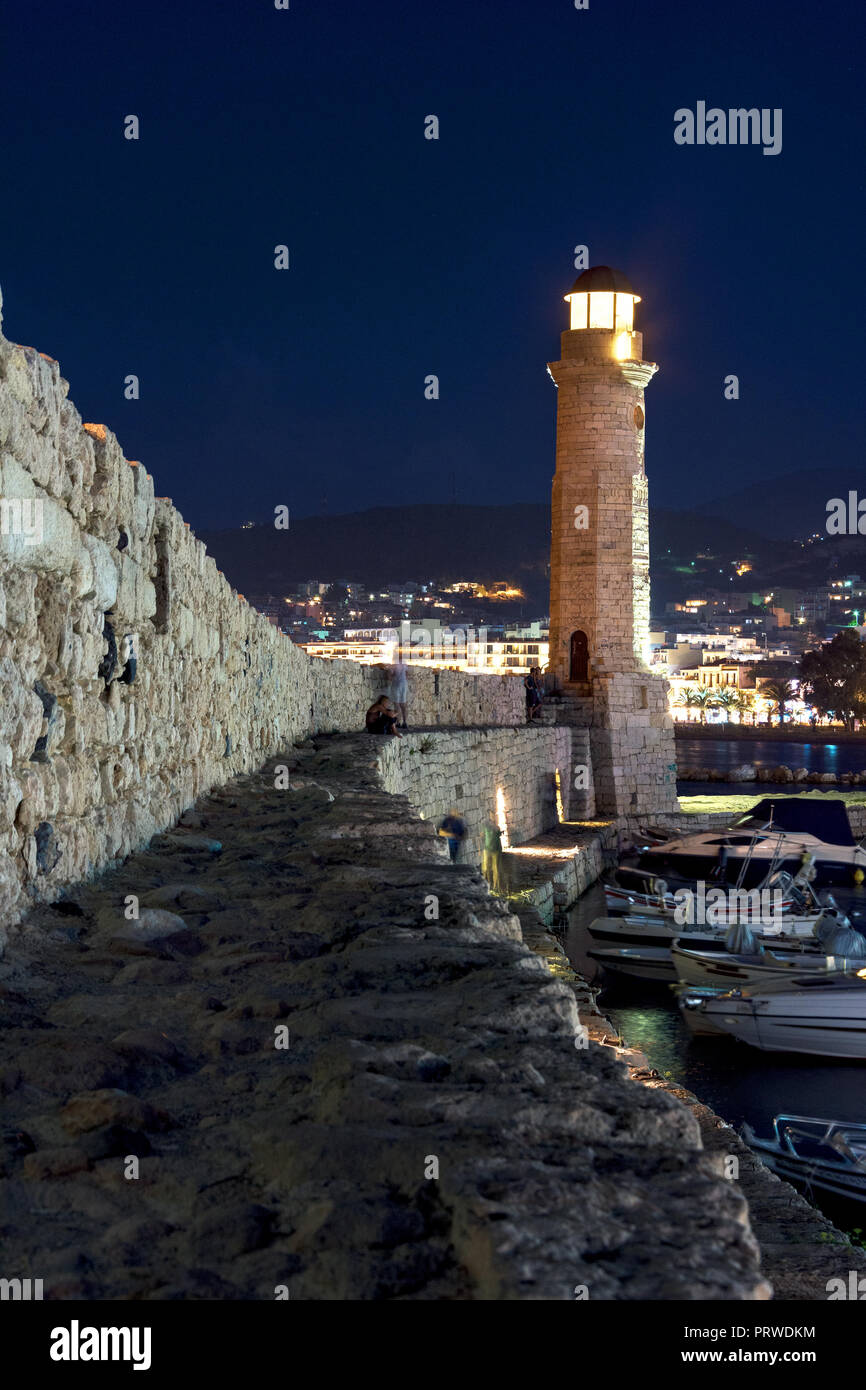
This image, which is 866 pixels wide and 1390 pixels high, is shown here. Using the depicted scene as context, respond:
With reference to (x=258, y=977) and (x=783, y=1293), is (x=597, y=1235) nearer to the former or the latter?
(x=258, y=977)

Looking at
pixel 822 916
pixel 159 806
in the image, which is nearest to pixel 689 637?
pixel 822 916

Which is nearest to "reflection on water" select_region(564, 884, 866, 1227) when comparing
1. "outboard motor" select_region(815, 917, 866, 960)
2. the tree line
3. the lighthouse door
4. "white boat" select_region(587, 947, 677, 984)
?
"white boat" select_region(587, 947, 677, 984)

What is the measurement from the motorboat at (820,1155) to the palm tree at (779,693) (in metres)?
82.8

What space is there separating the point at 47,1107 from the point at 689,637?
14249 cm

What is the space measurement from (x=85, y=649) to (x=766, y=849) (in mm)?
22905

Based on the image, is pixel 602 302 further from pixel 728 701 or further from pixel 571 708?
pixel 728 701

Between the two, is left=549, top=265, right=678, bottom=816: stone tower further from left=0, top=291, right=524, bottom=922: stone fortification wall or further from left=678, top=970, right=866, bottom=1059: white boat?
left=0, top=291, right=524, bottom=922: stone fortification wall

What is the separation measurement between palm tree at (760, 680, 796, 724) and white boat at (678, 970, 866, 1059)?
78.4m

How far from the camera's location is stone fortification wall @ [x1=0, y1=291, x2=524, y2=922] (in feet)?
10.1

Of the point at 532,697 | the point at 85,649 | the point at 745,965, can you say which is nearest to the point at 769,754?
the point at 532,697

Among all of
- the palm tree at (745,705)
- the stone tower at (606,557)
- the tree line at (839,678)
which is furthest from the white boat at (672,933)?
the palm tree at (745,705)

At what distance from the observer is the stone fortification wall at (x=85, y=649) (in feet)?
10.1

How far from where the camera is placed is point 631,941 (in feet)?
67.1

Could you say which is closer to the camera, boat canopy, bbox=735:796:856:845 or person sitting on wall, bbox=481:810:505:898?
person sitting on wall, bbox=481:810:505:898
